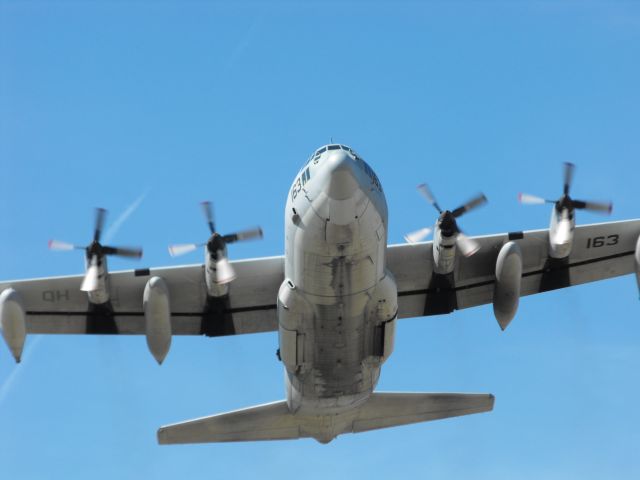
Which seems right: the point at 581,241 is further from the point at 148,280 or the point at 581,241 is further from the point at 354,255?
the point at 148,280

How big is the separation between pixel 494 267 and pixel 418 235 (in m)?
4.12

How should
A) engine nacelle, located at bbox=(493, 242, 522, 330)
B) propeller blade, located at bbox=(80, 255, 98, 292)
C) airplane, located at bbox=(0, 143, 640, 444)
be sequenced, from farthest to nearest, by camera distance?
engine nacelle, located at bbox=(493, 242, 522, 330) → propeller blade, located at bbox=(80, 255, 98, 292) → airplane, located at bbox=(0, 143, 640, 444)

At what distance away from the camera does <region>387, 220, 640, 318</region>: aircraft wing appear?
3183 centimetres

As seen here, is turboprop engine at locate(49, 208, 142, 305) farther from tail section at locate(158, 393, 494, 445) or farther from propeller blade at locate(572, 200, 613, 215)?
propeller blade at locate(572, 200, 613, 215)

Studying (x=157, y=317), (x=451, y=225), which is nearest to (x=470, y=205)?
(x=451, y=225)

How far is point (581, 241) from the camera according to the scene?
107 feet

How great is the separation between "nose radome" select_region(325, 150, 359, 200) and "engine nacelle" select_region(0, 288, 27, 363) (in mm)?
10173

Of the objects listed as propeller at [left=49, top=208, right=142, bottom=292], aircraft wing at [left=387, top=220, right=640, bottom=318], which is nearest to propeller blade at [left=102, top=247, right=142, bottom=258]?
propeller at [left=49, top=208, right=142, bottom=292]

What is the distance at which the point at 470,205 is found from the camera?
2952cm

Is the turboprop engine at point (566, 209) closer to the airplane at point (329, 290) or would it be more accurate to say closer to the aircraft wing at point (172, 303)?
the airplane at point (329, 290)

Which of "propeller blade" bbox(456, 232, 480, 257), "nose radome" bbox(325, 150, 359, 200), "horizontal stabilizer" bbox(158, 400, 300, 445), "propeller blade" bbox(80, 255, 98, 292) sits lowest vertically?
"horizontal stabilizer" bbox(158, 400, 300, 445)

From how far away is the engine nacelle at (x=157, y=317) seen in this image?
96.0 feet

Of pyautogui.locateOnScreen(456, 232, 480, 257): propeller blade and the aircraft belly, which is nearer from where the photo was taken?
the aircraft belly

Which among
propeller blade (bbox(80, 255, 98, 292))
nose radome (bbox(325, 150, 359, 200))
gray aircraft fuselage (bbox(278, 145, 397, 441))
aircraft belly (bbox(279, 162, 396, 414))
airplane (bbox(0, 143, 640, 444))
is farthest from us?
propeller blade (bbox(80, 255, 98, 292))
